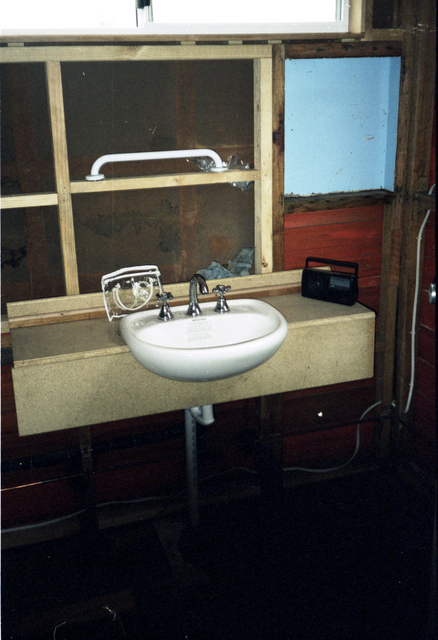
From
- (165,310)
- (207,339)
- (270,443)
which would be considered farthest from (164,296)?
(270,443)

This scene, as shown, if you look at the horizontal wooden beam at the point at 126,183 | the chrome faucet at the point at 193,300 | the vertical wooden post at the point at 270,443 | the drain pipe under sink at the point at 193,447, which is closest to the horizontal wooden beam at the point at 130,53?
the horizontal wooden beam at the point at 126,183

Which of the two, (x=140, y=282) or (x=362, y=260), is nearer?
(x=140, y=282)

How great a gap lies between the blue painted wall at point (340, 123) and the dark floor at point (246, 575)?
1.27 m

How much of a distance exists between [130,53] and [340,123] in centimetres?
81

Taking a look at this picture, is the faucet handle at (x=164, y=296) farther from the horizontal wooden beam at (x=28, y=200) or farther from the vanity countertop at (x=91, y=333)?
the horizontal wooden beam at (x=28, y=200)

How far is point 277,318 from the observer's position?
198 cm

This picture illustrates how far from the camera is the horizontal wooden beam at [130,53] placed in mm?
1884

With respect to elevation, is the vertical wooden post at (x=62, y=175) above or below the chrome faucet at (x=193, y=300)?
above

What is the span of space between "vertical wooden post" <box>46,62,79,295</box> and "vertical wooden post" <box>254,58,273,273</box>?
0.67m

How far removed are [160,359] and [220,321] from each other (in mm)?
373

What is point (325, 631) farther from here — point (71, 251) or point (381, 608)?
point (71, 251)

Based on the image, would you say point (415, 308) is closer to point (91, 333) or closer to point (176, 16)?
point (91, 333)

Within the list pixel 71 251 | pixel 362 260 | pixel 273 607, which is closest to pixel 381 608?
pixel 273 607

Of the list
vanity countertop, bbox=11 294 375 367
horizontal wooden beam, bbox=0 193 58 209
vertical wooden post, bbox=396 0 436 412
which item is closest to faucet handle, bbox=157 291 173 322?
vanity countertop, bbox=11 294 375 367
